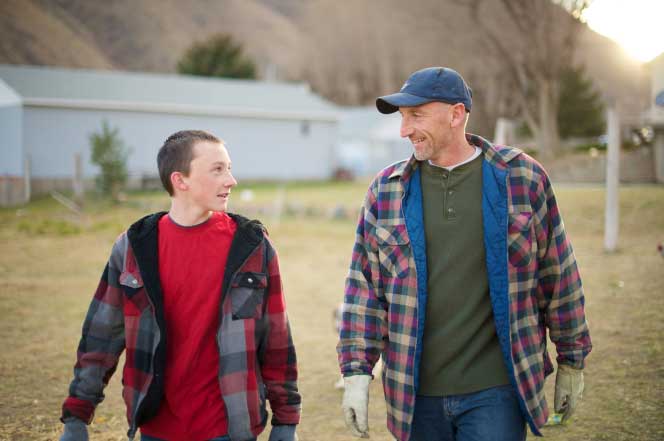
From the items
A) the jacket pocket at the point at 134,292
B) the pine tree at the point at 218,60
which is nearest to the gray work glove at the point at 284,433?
the jacket pocket at the point at 134,292

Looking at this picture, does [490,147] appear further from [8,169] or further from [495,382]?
[8,169]

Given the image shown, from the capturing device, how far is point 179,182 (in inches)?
117

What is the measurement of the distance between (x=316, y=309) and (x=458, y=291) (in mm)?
6901

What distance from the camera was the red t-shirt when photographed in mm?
2777

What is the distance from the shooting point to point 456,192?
2.93m

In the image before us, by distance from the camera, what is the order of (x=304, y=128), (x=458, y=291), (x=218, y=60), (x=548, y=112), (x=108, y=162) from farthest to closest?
(x=218, y=60) → (x=304, y=128) → (x=548, y=112) → (x=108, y=162) → (x=458, y=291)

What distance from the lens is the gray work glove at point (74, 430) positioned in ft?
9.04

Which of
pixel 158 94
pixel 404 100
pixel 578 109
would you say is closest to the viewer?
pixel 404 100

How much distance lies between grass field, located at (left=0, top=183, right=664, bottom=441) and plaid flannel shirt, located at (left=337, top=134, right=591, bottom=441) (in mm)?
2241

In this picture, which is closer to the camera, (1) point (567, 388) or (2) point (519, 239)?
(2) point (519, 239)

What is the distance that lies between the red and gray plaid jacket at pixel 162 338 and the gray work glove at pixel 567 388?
1204 millimetres

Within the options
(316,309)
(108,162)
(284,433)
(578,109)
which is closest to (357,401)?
(284,433)

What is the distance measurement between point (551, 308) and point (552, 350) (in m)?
4.27

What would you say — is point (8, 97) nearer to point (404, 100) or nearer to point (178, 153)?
point (178, 153)
